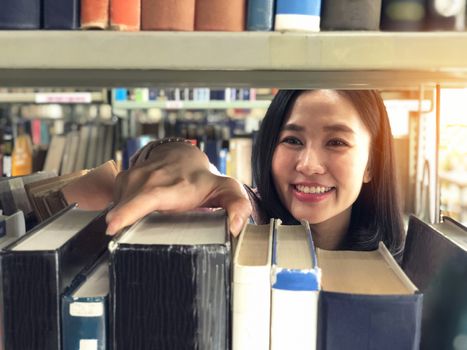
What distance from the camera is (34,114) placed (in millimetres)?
4328

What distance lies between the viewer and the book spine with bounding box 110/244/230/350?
2.09ft

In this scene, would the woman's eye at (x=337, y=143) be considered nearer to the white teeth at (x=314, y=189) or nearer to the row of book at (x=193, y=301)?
the white teeth at (x=314, y=189)

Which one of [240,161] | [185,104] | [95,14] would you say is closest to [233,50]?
[95,14]

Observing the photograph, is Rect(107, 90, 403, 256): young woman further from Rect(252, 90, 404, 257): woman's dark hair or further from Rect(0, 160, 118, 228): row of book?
Rect(0, 160, 118, 228): row of book

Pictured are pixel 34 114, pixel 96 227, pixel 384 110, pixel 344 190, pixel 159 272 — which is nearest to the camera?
pixel 159 272

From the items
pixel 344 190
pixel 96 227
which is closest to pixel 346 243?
pixel 344 190

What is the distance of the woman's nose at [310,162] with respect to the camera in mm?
1417

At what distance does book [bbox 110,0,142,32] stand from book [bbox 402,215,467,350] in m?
0.49

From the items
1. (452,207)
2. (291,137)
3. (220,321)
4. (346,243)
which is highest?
(291,137)

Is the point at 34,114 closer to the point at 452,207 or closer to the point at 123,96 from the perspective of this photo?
the point at 123,96

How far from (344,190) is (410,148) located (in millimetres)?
1937

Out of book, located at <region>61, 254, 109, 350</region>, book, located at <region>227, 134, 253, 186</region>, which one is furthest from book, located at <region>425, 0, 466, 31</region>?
book, located at <region>227, 134, 253, 186</region>

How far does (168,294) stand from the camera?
0.64 meters

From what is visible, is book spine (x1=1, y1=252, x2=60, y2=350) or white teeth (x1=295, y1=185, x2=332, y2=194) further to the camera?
white teeth (x1=295, y1=185, x2=332, y2=194)
